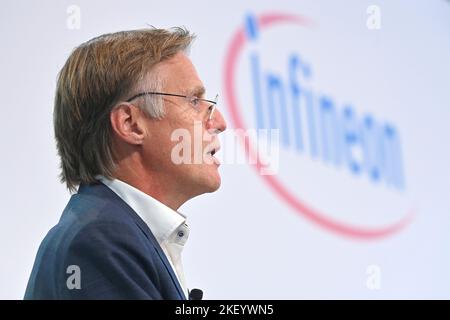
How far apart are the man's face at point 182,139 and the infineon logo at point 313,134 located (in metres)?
0.60

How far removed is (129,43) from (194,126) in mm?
231

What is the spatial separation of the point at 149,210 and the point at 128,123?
0.69ft

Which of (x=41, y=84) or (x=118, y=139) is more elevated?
(x=41, y=84)

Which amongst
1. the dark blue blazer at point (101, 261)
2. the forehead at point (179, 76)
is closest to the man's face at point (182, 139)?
the forehead at point (179, 76)

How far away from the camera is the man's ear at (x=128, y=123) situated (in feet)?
4.94

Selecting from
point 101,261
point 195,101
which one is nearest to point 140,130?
point 195,101

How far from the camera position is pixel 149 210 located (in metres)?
1.44

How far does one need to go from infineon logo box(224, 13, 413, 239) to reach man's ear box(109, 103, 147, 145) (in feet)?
2.23

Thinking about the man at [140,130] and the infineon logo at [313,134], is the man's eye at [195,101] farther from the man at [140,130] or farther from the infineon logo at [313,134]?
the infineon logo at [313,134]

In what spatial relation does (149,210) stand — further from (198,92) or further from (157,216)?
(198,92)

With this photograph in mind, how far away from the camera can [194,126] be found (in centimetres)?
155
